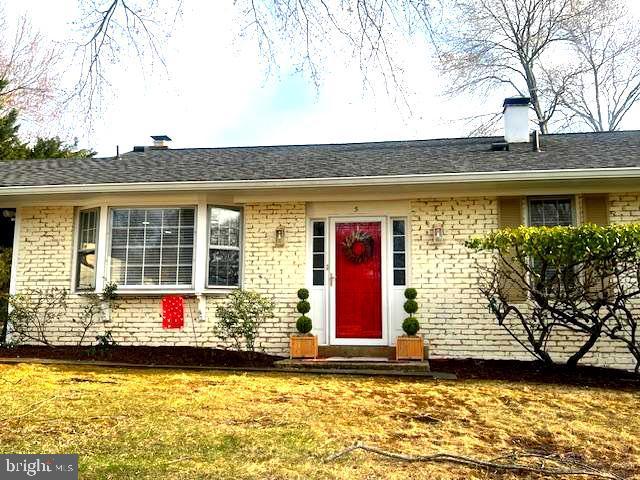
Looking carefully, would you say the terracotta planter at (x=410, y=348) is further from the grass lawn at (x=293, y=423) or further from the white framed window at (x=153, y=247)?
the white framed window at (x=153, y=247)

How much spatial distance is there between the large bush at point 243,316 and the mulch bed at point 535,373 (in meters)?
2.46

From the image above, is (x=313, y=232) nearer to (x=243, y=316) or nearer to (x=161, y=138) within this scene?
(x=243, y=316)

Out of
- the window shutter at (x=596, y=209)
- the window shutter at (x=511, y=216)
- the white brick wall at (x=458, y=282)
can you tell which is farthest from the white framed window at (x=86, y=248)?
the window shutter at (x=596, y=209)

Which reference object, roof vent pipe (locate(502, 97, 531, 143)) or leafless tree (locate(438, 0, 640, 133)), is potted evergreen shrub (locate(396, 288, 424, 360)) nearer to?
roof vent pipe (locate(502, 97, 531, 143))

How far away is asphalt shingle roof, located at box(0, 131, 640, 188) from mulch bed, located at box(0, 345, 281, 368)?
249 cm

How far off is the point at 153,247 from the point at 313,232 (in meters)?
2.44

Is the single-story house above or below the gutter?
below

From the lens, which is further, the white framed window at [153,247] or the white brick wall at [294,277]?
the white framed window at [153,247]

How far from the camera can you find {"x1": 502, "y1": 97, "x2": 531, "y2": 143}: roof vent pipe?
370 inches

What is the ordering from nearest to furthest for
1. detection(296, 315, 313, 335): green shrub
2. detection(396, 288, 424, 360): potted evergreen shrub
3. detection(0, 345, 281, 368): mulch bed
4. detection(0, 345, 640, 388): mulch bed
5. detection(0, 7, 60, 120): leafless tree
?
detection(0, 345, 640, 388): mulch bed
detection(396, 288, 424, 360): potted evergreen shrub
detection(0, 345, 281, 368): mulch bed
detection(296, 315, 313, 335): green shrub
detection(0, 7, 60, 120): leafless tree

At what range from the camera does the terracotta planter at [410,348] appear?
7.10m

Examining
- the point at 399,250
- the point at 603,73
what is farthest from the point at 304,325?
the point at 603,73

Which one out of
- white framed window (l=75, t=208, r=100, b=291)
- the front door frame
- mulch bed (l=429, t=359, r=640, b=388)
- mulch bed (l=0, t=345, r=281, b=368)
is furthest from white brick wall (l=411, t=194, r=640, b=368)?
white framed window (l=75, t=208, r=100, b=291)

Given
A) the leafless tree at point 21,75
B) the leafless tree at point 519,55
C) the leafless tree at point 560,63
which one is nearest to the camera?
the leafless tree at point 21,75
